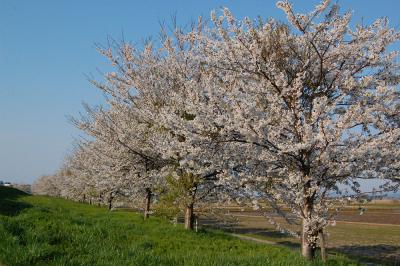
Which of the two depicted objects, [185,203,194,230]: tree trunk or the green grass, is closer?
the green grass

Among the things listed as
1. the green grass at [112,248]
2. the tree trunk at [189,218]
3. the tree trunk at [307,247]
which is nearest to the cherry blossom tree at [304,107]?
the tree trunk at [307,247]

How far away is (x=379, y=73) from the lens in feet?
30.6

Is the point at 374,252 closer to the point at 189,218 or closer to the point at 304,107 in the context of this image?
the point at 189,218

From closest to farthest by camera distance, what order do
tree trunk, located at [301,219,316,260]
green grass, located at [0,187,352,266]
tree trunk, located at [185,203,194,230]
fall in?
green grass, located at [0,187,352,266] → tree trunk, located at [301,219,316,260] → tree trunk, located at [185,203,194,230]

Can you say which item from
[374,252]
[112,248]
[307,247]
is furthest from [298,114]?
[374,252]

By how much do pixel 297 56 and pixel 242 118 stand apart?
81.4 inches

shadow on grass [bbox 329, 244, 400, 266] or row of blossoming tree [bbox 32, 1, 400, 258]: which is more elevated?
row of blossoming tree [bbox 32, 1, 400, 258]

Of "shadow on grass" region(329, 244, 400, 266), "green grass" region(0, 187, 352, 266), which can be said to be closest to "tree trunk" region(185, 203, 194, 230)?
"green grass" region(0, 187, 352, 266)

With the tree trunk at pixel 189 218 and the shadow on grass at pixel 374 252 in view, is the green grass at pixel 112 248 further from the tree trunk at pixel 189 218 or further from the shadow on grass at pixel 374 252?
the shadow on grass at pixel 374 252

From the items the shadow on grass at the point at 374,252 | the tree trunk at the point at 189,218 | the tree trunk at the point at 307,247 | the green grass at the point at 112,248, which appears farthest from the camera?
the tree trunk at the point at 189,218

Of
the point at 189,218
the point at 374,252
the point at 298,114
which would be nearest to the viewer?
the point at 298,114

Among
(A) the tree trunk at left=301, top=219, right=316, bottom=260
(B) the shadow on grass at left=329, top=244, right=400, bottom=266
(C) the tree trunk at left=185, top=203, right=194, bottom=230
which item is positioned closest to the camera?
(A) the tree trunk at left=301, top=219, right=316, bottom=260

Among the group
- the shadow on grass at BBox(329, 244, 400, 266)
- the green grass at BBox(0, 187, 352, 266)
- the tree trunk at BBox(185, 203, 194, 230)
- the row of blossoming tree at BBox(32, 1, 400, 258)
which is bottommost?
the shadow on grass at BBox(329, 244, 400, 266)

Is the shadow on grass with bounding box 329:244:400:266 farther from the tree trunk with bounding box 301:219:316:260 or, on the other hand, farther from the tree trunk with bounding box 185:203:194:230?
Result: the tree trunk with bounding box 301:219:316:260
